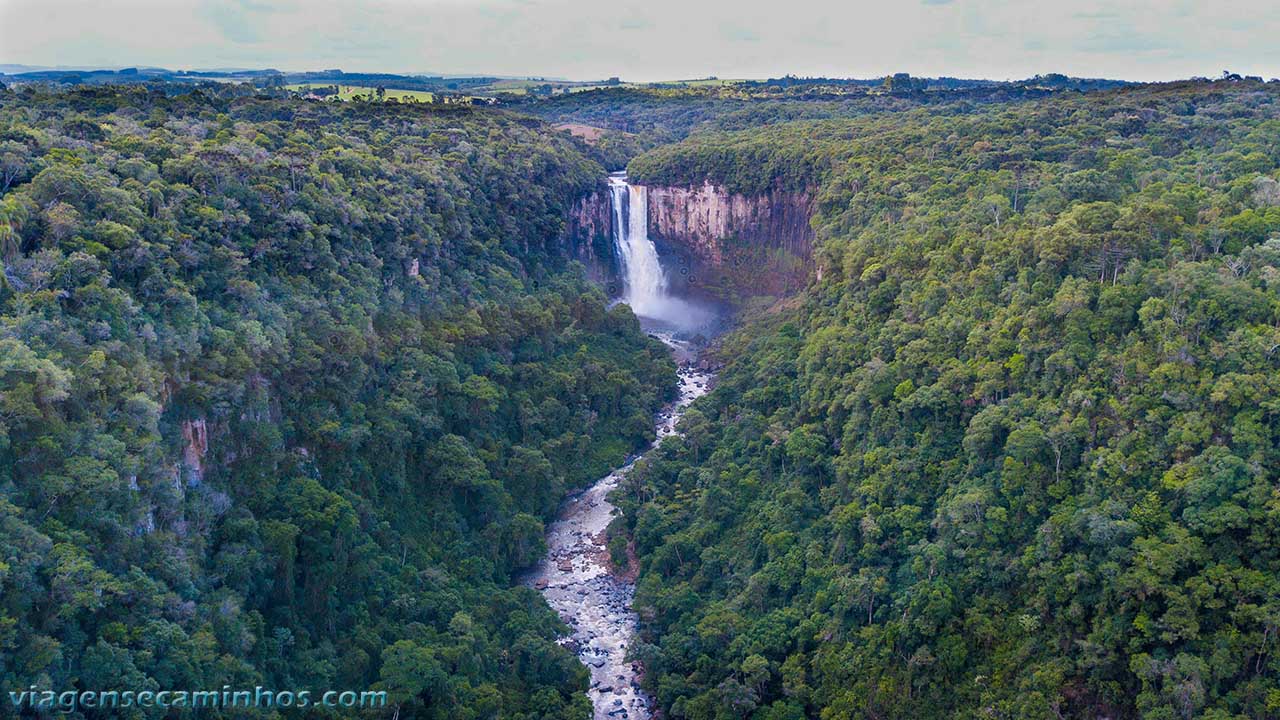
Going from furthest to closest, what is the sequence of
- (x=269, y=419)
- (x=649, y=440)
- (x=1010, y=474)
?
(x=649, y=440) < (x=269, y=419) < (x=1010, y=474)

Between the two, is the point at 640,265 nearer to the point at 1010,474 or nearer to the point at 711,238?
the point at 711,238

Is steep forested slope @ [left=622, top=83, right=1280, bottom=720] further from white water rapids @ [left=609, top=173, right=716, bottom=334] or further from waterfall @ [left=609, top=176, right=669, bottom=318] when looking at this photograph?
waterfall @ [left=609, top=176, right=669, bottom=318]

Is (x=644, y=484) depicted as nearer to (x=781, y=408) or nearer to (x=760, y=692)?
(x=781, y=408)

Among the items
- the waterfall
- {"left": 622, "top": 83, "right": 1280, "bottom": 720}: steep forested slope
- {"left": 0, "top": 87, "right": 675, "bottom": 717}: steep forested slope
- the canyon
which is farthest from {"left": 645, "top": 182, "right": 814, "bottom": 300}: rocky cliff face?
{"left": 0, "top": 87, "right": 675, "bottom": 717}: steep forested slope

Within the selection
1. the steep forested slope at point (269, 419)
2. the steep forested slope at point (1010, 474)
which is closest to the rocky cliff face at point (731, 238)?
the steep forested slope at point (1010, 474)

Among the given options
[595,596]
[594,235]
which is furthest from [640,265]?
[595,596]

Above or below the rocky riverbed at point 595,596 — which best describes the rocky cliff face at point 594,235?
A: above

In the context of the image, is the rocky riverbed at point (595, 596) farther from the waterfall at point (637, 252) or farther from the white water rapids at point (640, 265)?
the waterfall at point (637, 252)
